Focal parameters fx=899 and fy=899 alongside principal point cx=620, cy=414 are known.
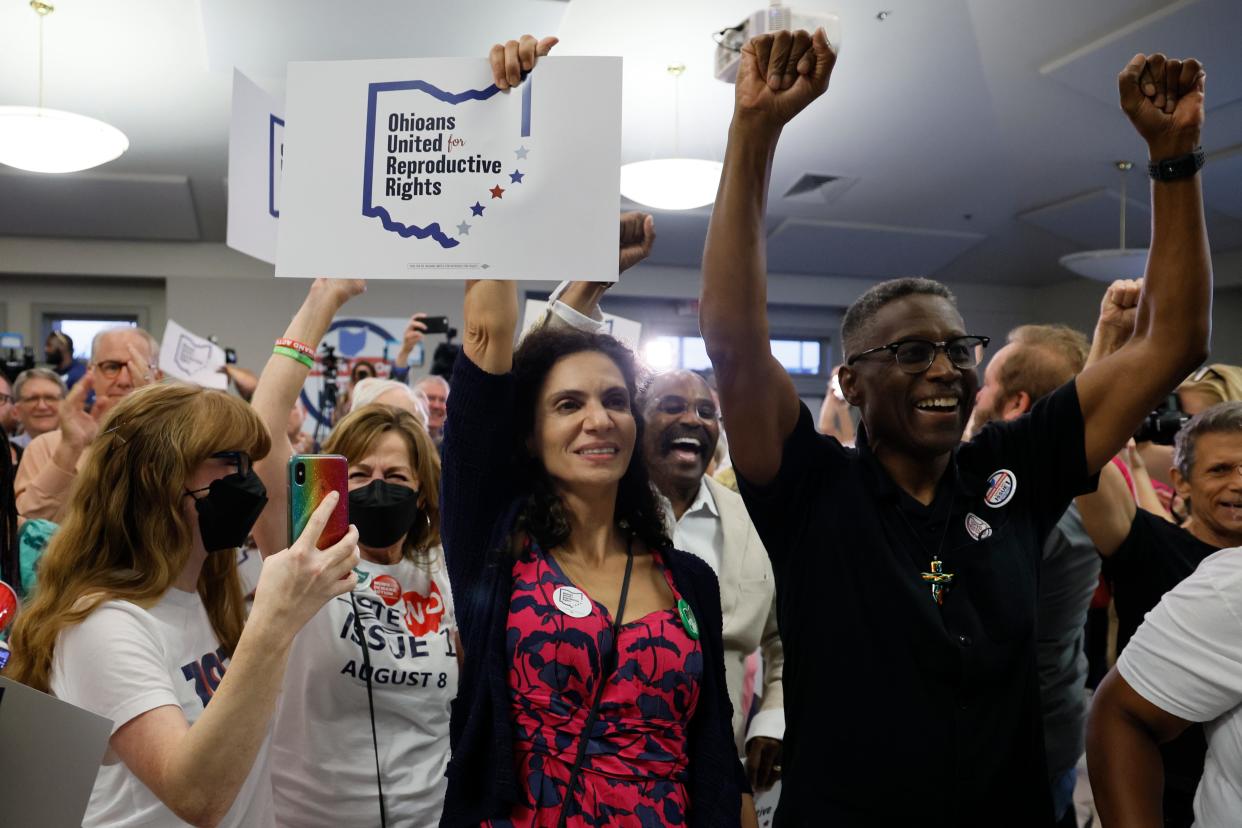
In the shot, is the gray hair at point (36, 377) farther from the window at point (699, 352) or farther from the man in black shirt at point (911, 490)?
the window at point (699, 352)

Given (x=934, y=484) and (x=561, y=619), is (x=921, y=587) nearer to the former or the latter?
(x=934, y=484)

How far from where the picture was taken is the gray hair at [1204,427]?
1.72m

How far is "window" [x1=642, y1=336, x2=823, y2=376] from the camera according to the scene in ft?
30.2

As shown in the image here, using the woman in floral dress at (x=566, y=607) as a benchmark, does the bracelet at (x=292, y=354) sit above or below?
above

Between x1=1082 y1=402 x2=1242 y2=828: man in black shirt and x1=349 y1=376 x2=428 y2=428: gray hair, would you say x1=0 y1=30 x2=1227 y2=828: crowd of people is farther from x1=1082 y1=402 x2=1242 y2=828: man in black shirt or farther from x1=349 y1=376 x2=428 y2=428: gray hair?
x1=349 y1=376 x2=428 y2=428: gray hair

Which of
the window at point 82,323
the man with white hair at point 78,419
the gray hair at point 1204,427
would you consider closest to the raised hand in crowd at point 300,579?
the gray hair at point 1204,427

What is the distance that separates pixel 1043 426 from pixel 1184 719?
47cm

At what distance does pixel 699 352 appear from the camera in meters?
10.1

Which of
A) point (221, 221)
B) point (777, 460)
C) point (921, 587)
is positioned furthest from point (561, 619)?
point (221, 221)

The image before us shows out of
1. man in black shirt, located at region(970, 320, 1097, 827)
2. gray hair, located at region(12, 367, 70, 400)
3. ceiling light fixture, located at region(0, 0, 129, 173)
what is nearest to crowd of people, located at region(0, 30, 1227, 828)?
man in black shirt, located at region(970, 320, 1097, 827)

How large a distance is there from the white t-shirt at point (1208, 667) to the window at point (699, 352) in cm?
763

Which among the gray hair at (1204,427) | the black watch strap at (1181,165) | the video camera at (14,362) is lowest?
the gray hair at (1204,427)

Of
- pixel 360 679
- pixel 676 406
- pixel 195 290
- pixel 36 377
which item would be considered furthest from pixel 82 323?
pixel 360 679

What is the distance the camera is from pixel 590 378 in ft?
4.89
